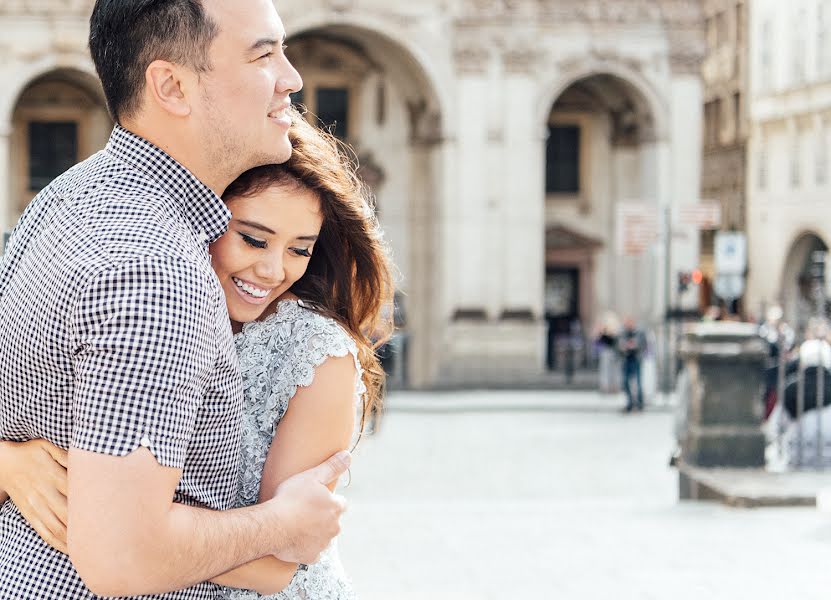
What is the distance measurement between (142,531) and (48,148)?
32.1m

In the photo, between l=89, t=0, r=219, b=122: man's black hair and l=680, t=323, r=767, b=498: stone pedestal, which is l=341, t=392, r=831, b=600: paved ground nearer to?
l=680, t=323, r=767, b=498: stone pedestal

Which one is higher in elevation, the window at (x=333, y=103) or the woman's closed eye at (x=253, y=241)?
the window at (x=333, y=103)

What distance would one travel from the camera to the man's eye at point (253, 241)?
2.61m

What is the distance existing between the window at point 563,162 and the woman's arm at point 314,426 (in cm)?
3321

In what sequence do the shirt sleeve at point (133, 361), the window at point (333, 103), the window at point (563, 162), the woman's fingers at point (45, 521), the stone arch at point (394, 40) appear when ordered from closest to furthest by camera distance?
the shirt sleeve at point (133, 361) < the woman's fingers at point (45, 521) < the stone arch at point (394, 40) < the window at point (333, 103) < the window at point (563, 162)

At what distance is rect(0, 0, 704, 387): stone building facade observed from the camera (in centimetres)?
3197

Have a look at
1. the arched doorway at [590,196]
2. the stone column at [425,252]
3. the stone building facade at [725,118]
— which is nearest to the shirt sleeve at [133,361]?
the stone column at [425,252]

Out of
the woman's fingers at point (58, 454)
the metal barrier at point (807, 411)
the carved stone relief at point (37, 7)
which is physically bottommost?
the metal barrier at point (807, 411)

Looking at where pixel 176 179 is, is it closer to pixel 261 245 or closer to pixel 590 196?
pixel 261 245

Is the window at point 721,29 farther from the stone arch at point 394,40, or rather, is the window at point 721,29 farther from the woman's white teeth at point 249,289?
the woman's white teeth at point 249,289

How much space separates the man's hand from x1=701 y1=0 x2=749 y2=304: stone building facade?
→ 49.9 m

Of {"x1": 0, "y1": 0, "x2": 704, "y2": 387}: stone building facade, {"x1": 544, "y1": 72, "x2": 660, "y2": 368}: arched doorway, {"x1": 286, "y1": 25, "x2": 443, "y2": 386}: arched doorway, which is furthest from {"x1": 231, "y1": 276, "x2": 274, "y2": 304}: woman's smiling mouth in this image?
{"x1": 544, "y1": 72, "x2": 660, "y2": 368}: arched doorway

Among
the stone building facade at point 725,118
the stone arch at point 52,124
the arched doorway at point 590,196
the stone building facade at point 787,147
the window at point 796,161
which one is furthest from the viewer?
the stone building facade at point 725,118

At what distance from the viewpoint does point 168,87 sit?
88.7 inches
